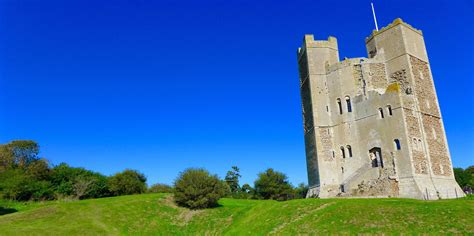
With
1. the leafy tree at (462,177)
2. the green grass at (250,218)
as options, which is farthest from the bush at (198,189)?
the leafy tree at (462,177)

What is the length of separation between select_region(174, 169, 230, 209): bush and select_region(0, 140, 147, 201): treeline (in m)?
17.1

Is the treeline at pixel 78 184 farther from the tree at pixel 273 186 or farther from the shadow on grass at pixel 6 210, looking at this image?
the shadow on grass at pixel 6 210

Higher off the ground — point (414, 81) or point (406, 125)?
point (414, 81)

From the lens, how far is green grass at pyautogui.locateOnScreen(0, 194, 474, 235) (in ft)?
64.3

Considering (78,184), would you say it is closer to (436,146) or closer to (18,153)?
(18,153)

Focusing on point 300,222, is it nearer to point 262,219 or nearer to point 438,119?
point 262,219

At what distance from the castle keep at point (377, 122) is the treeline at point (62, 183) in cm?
2603

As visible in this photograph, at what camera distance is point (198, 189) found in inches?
1321

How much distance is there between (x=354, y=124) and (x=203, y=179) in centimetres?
1684

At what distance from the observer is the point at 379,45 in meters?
39.3

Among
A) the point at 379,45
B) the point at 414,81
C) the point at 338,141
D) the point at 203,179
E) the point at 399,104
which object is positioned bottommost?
the point at 203,179

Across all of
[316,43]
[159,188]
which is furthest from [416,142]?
[159,188]

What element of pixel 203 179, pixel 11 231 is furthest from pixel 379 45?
pixel 11 231

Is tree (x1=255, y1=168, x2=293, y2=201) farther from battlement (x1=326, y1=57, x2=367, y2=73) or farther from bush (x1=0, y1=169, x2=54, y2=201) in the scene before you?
Answer: bush (x1=0, y1=169, x2=54, y2=201)
